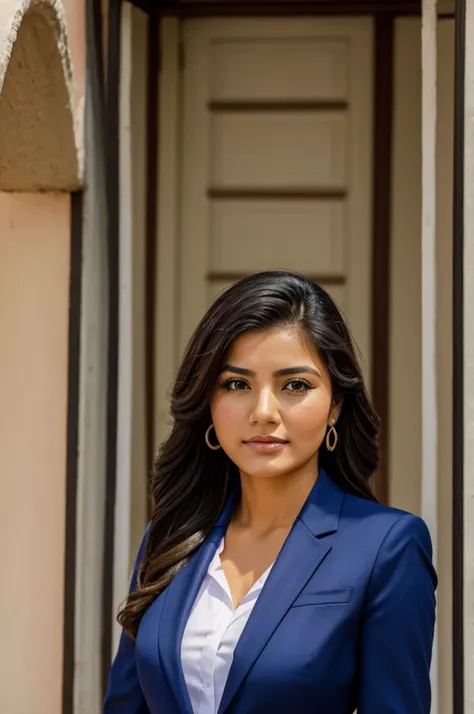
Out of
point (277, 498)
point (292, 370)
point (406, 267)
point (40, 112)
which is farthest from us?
point (406, 267)

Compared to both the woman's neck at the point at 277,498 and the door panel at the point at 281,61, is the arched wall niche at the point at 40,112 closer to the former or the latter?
the door panel at the point at 281,61

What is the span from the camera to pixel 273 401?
1913 millimetres

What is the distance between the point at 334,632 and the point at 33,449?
4.91ft

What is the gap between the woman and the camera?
1.83m

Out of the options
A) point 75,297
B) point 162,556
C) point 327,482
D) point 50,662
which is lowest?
point 50,662

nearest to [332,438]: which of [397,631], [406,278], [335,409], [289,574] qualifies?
[335,409]

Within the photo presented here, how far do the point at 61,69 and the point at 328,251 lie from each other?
3.56 feet

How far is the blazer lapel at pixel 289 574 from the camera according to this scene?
1.84 m

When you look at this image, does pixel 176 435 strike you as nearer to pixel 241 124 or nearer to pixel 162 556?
pixel 162 556

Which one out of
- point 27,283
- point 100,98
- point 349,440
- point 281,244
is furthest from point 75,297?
point 349,440

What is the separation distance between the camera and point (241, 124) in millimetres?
3598

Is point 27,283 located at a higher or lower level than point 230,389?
higher

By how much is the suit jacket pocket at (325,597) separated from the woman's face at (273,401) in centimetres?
22

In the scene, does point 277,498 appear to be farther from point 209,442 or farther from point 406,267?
point 406,267
